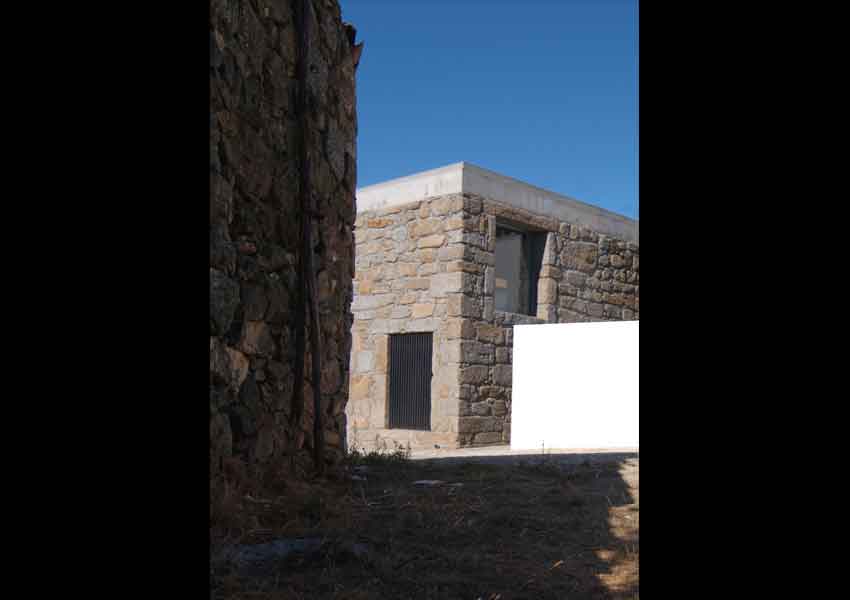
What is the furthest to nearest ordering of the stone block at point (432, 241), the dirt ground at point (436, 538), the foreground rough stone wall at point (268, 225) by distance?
1. the stone block at point (432, 241)
2. the foreground rough stone wall at point (268, 225)
3. the dirt ground at point (436, 538)

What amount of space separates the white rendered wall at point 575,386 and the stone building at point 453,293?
763mm

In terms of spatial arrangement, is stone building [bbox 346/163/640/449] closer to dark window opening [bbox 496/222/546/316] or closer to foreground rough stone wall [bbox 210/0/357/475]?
dark window opening [bbox 496/222/546/316]

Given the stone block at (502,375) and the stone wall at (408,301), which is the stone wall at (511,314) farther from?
the stone wall at (408,301)

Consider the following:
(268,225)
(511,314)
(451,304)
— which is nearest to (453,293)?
(451,304)

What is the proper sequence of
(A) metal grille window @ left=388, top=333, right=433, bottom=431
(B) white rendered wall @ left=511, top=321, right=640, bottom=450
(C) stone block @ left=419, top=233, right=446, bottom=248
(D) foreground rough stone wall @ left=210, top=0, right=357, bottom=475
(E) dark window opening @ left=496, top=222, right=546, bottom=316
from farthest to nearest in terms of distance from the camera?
(E) dark window opening @ left=496, top=222, right=546, bottom=316
(A) metal grille window @ left=388, top=333, right=433, bottom=431
(C) stone block @ left=419, top=233, right=446, bottom=248
(B) white rendered wall @ left=511, top=321, right=640, bottom=450
(D) foreground rough stone wall @ left=210, top=0, right=357, bottom=475

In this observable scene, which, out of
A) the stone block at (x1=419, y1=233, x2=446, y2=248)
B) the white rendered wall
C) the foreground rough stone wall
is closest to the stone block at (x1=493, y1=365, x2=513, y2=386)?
the white rendered wall

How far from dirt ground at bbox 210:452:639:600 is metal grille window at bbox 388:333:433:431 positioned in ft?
18.1

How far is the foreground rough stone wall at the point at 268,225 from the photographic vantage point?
13.2ft

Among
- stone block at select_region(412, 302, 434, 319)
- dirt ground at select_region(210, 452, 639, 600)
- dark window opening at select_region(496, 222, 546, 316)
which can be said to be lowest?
dirt ground at select_region(210, 452, 639, 600)

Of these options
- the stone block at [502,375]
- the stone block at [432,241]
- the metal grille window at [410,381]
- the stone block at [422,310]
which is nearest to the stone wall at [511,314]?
the stone block at [502,375]

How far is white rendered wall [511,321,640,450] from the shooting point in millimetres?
9773
